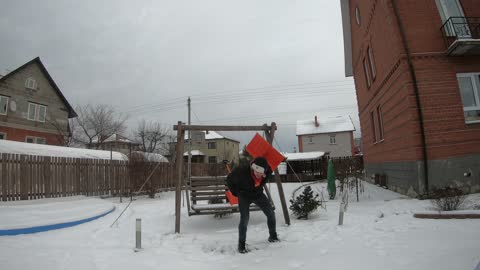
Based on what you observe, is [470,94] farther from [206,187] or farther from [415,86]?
[206,187]

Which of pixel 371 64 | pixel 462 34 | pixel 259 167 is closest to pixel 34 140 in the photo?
pixel 371 64

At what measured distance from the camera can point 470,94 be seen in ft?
33.4

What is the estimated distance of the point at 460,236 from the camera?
4.57 meters

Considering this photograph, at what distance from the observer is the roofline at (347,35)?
18794 millimetres

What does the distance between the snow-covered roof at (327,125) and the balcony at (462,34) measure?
36506mm

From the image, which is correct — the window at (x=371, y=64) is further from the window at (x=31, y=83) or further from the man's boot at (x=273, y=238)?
the window at (x=31, y=83)

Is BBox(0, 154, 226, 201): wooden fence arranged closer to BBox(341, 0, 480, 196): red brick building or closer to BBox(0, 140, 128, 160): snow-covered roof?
BBox(0, 140, 128, 160): snow-covered roof

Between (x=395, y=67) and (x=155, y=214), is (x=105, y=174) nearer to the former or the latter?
(x=155, y=214)

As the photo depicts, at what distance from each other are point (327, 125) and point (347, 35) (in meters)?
29.4

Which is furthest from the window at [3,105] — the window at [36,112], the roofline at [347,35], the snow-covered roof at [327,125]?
the snow-covered roof at [327,125]

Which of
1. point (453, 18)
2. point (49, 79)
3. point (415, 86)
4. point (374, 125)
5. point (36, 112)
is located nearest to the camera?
point (415, 86)

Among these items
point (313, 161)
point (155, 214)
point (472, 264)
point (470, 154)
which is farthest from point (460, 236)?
point (313, 161)

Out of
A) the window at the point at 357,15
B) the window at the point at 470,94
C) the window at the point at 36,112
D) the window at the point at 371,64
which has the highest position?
the window at the point at 357,15

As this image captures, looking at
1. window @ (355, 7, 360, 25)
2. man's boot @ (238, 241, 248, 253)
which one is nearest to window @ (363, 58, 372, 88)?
window @ (355, 7, 360, 25)
